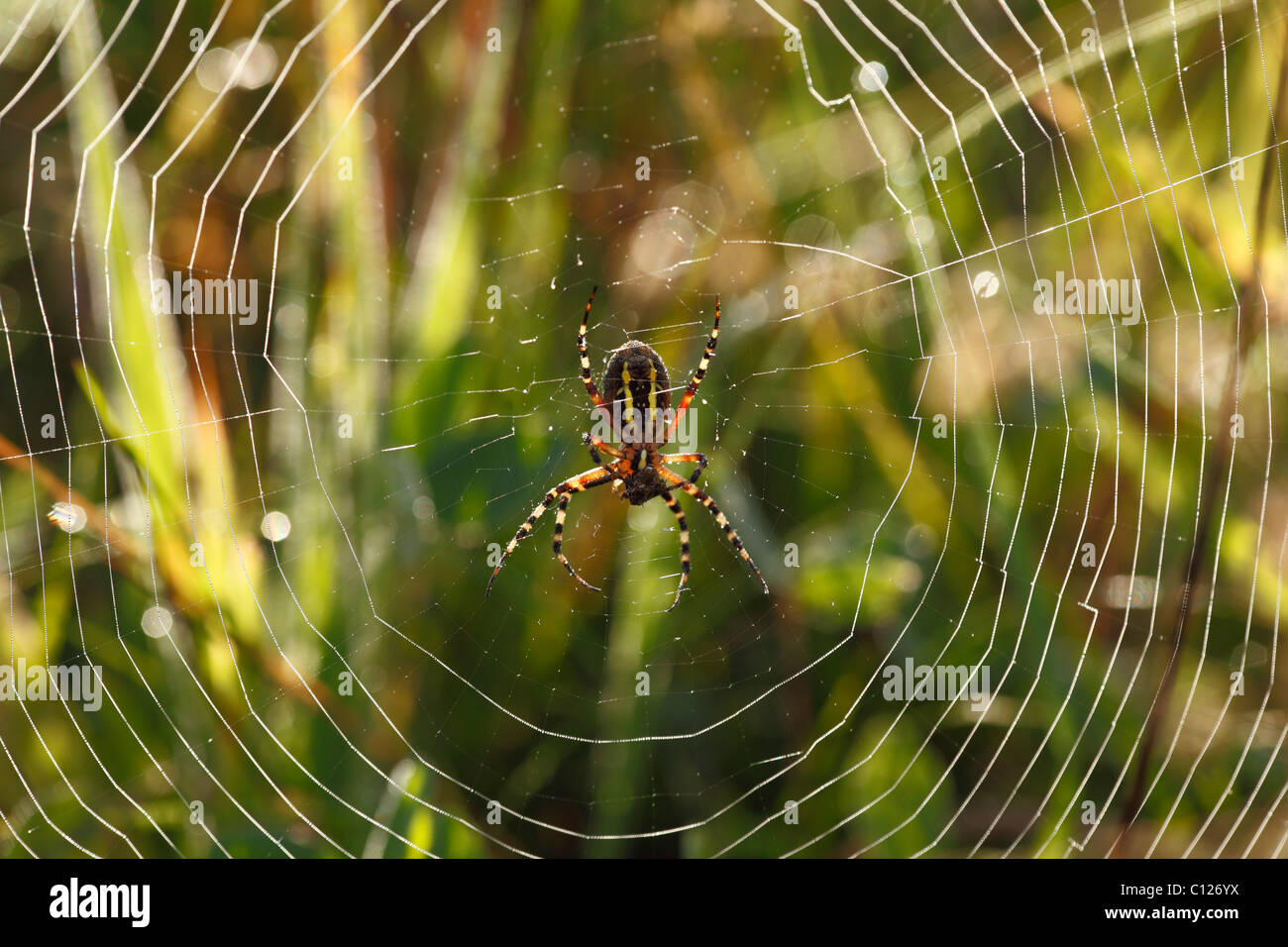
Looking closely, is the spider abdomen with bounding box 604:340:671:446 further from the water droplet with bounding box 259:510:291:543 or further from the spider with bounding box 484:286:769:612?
the water droplet with bounding box 259:510:291:543

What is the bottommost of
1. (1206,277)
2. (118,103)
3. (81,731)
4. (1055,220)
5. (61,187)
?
(81,731)

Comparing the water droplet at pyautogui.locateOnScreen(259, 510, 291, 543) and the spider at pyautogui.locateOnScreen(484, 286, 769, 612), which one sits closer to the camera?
the water droplet at pyautogui.locateOnScreen(259, 510, 291, 543)

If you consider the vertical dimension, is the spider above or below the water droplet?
above

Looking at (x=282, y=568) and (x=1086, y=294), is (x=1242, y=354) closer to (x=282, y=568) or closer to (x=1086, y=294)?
(x=1086, y=294)

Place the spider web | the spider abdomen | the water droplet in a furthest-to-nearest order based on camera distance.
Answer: the spider abdomen < the water droplet < the spider web

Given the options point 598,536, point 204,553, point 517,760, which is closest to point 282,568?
point 204,553

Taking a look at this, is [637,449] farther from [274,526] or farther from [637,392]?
[274,526]

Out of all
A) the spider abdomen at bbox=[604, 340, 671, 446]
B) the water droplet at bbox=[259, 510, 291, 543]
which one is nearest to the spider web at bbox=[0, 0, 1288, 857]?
the water droplet at bbox=[259, 510, 291, 543]

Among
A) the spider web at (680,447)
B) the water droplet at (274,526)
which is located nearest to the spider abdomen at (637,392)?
the spider web at (680,447)
